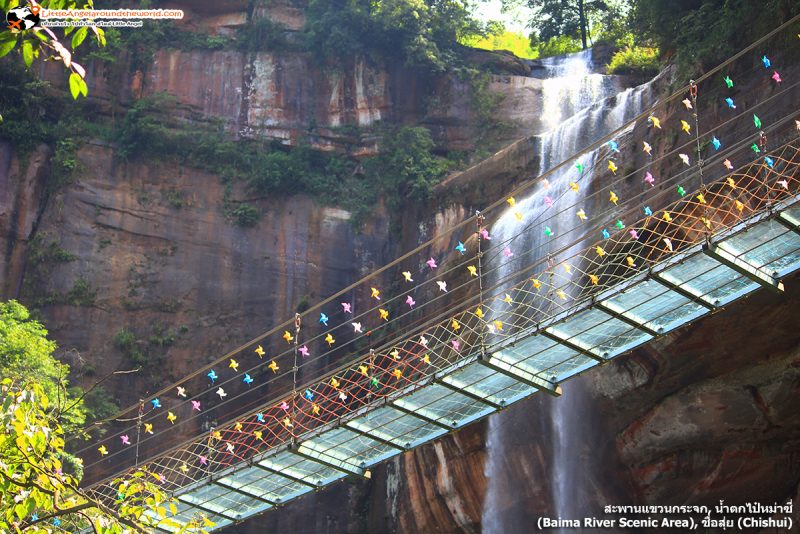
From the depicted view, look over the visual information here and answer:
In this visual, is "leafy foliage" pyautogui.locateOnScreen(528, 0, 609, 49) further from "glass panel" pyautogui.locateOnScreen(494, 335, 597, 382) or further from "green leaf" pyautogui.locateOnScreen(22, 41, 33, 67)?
"green leaf" pyautogui.locateOnScreen(22, 41, 33, 67)

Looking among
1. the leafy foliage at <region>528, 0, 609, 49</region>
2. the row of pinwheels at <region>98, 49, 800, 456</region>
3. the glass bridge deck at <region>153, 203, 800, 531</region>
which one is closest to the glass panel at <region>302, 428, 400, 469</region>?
the glass bridge deck at <region>153, 203, 800, 531</region>

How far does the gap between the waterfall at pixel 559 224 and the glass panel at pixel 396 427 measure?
10.6ft

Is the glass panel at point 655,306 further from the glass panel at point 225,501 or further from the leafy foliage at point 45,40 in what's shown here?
the leafy foliage at point 45,40

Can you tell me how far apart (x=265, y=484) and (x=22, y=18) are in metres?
11.2

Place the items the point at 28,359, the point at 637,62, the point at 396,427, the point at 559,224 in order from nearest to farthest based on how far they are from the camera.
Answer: the point at 396,427
the point at 28,359
the point at 559,224
the point at 637,62

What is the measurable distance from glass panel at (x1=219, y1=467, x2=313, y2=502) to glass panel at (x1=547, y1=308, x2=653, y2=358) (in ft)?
15.9

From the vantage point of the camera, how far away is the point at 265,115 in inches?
1104

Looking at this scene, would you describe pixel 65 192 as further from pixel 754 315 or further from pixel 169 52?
pixel 754 315

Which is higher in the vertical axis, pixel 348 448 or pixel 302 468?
pixel 348 448

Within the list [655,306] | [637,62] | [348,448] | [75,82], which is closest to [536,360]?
[655,306]

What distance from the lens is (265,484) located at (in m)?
15.6

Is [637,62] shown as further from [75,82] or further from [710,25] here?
[75,82]

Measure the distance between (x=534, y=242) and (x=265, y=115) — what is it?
9995 millimetres

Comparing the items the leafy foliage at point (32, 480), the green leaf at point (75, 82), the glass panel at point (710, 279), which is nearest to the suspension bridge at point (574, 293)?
the glass panel at point (710, 279)
